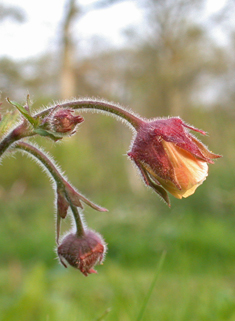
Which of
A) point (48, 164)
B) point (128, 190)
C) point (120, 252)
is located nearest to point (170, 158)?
point (48, 164)

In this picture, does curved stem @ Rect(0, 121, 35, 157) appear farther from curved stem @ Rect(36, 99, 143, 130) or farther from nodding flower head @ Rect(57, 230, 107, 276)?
nodding flower head @ Rect(57, 230, 107, 276)

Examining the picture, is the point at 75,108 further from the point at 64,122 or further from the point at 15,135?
the point at 15,135

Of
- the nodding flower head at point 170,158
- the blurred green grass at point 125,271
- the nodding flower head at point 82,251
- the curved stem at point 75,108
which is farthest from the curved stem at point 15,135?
the blurred green grass at point 125,271

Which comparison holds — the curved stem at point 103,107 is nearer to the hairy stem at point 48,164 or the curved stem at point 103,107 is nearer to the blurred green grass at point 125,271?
the hairy stem at point 48,164

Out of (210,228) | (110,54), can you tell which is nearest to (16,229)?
(210,228)

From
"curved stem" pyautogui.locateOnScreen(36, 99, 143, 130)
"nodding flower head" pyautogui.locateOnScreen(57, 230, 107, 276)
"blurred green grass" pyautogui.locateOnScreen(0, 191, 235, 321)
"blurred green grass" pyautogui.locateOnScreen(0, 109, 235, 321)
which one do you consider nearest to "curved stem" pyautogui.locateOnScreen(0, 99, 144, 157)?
"curved stem" pyautogui.locateOnScreen(36, 99, 143, 130)

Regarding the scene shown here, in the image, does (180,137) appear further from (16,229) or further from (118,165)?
(118,165)
